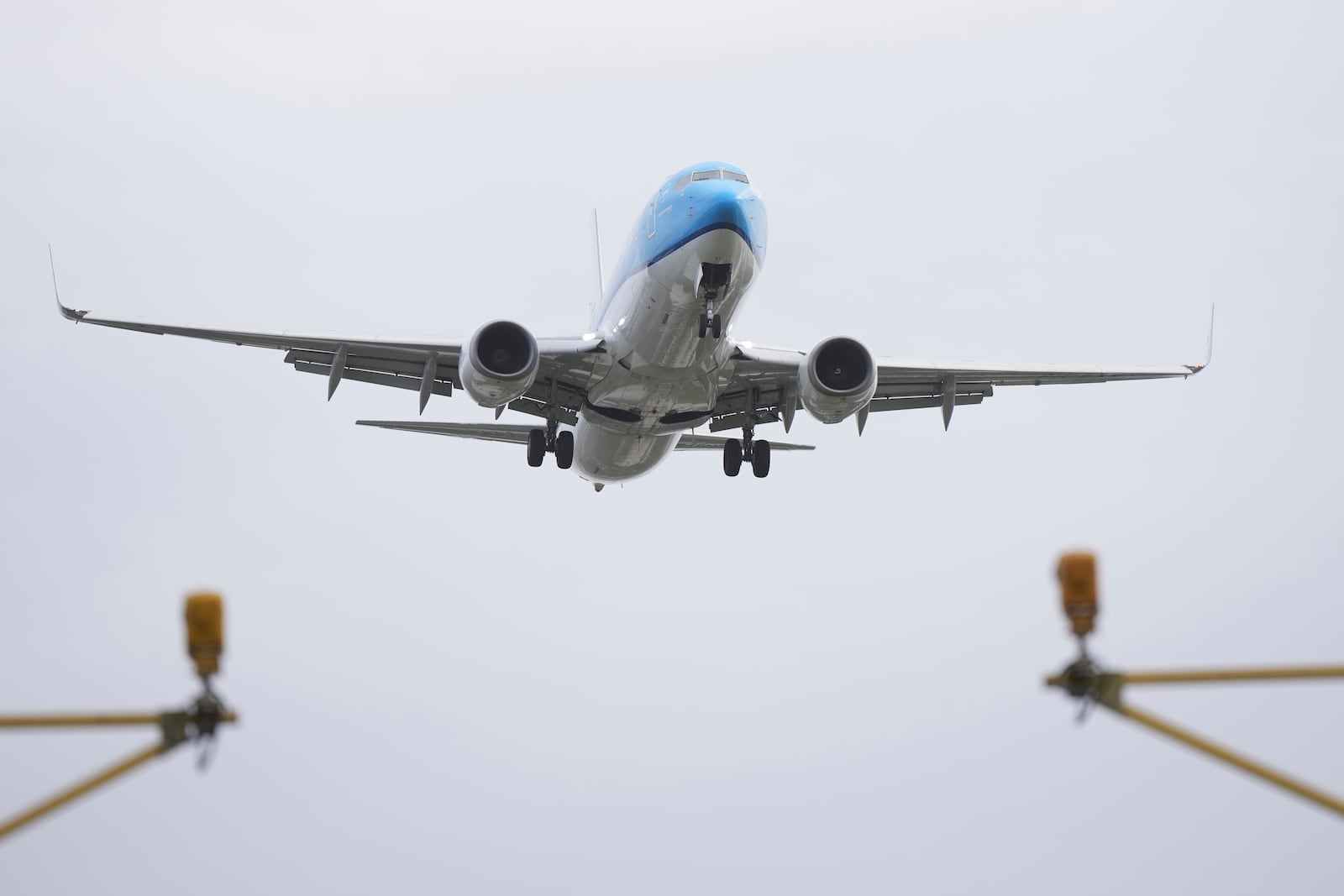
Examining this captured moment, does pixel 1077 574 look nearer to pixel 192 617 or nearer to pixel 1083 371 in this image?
pixel 192 617

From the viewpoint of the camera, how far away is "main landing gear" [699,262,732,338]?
1091 inches

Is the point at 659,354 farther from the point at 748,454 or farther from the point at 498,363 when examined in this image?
the point at 748,454

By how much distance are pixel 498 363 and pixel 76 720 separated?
2081 cm

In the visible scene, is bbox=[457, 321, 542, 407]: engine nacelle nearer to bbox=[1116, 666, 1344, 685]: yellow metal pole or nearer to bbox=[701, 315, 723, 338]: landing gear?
bbox=[701, 315, 723, 338]: landing gear

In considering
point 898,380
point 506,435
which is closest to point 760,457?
point 898,380

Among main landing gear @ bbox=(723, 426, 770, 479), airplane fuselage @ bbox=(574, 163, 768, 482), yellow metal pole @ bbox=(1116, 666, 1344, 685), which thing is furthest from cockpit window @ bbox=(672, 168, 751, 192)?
yellow metal pole @ bbox=(1116, 666, 1344, 685)

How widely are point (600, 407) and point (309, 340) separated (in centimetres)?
549

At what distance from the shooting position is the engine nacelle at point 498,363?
28906mm

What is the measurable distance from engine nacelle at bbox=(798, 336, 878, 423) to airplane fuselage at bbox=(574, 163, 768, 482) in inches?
67.3

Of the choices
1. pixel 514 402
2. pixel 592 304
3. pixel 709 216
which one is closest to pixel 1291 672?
pixel 709 216

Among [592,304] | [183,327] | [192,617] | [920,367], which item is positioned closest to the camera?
[192,617]

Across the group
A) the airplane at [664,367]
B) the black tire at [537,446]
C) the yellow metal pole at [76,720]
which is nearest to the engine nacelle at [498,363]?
the airplane at [664,367]

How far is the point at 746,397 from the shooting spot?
33.7 meters

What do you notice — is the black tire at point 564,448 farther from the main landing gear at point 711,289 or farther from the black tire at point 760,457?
the main landing gear at point 711,289
